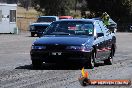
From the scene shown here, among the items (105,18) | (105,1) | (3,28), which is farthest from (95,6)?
(105,18)

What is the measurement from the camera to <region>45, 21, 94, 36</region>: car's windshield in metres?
15.2

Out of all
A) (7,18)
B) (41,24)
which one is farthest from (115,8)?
Result: (41,24)

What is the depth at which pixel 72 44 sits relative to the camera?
46.2ft

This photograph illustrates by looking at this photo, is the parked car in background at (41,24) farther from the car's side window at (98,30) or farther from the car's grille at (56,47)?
the car's grille at (56,47)

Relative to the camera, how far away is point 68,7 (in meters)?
75.8

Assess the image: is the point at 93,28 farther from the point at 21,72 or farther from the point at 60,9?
the point at 60,9

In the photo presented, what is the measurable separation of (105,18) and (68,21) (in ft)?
60.4

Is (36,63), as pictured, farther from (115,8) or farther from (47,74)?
(115,8)

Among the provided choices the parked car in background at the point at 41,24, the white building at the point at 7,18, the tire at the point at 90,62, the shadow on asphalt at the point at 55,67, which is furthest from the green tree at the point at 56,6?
the tire at the point at 90,62

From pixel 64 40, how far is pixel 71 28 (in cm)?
113

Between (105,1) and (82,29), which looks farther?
(105,1)

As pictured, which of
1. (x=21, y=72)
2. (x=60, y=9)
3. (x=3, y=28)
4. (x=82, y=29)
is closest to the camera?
(x=21, y=72)

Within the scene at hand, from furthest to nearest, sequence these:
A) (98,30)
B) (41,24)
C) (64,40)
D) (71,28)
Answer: (41,24), (98,30), (71,28), (64,40)

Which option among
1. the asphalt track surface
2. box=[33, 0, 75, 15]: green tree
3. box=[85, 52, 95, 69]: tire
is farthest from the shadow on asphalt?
box=[33, 0, 75, 15]: green tree
